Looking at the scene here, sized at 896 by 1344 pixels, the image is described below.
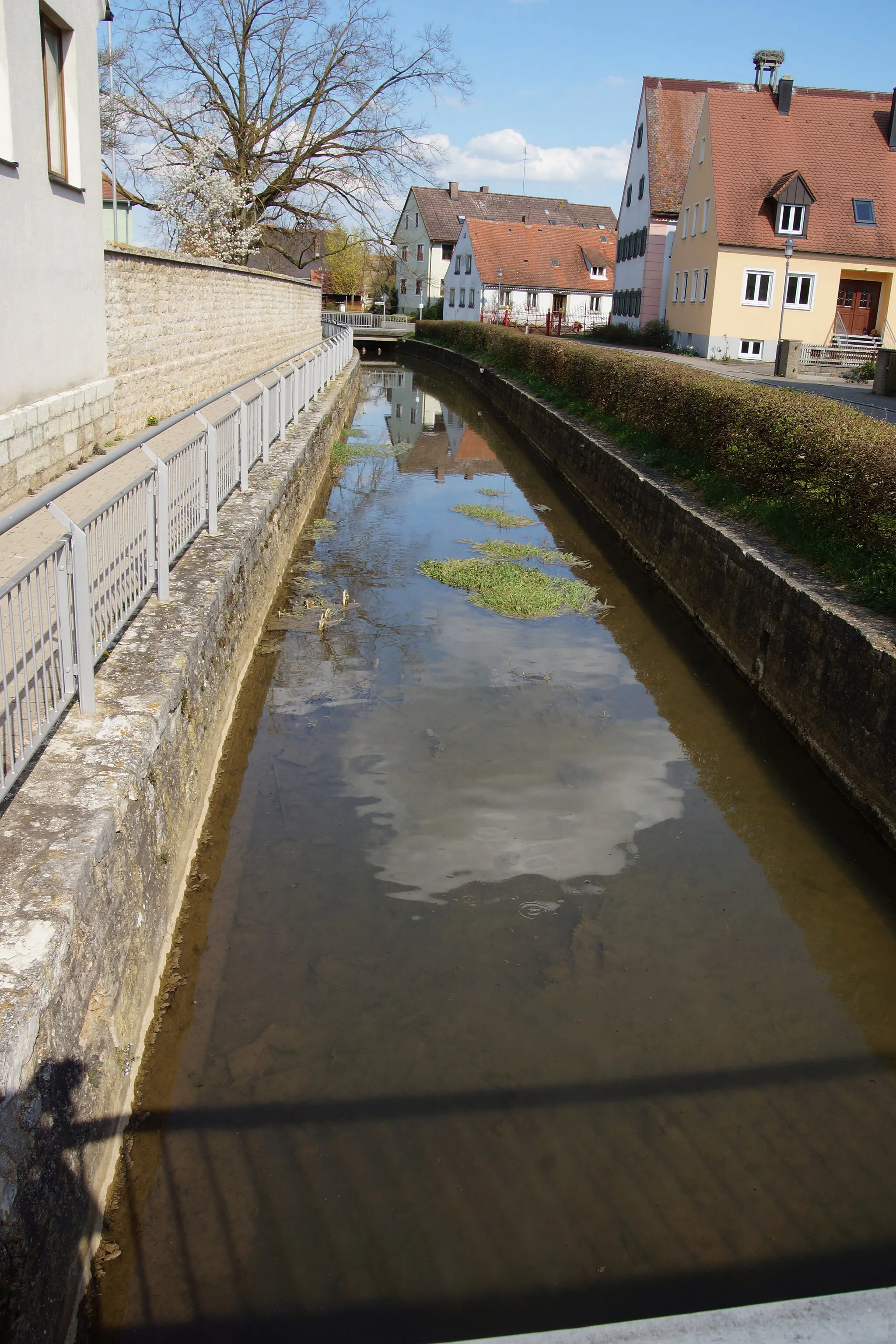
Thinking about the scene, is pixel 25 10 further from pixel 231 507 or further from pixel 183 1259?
pixel 183 1259

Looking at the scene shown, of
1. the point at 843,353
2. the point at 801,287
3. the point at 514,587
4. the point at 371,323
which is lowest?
the point at 514,587

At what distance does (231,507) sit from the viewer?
9227 millimetres

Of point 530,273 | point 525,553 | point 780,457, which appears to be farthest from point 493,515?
point 530,273

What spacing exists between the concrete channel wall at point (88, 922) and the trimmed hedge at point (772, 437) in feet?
16.4

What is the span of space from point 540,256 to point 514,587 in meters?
59.4

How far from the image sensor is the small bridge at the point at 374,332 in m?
54.7

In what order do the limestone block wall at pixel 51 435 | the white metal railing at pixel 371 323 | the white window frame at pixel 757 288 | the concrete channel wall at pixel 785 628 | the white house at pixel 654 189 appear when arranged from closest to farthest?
the concrete channel wall at pixel 785 628
the limestone block wall at pixel 51 435
the white window frame at pixel 757 288
the white house at pixel 654 189
the white metal railing at pixel 371 323

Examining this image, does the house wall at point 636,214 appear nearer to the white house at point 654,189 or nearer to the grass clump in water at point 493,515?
the white house at point 654,189

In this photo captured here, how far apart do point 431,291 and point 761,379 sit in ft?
179

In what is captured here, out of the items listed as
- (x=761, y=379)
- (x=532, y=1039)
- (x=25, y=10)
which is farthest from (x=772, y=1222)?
(x=761, y=379)

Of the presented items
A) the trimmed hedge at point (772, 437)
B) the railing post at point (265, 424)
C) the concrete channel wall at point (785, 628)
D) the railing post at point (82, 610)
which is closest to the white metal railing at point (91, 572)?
the railing post at point (82, 610)

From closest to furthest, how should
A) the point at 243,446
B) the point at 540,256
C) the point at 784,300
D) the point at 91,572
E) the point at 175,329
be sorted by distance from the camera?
the point at 91,572, the point at 243,446, the point at 175,329, the point at 784,300, the point at 540,256

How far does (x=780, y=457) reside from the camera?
1002cm

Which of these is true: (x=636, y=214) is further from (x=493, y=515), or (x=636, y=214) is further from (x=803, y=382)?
(x=493, y=515)
